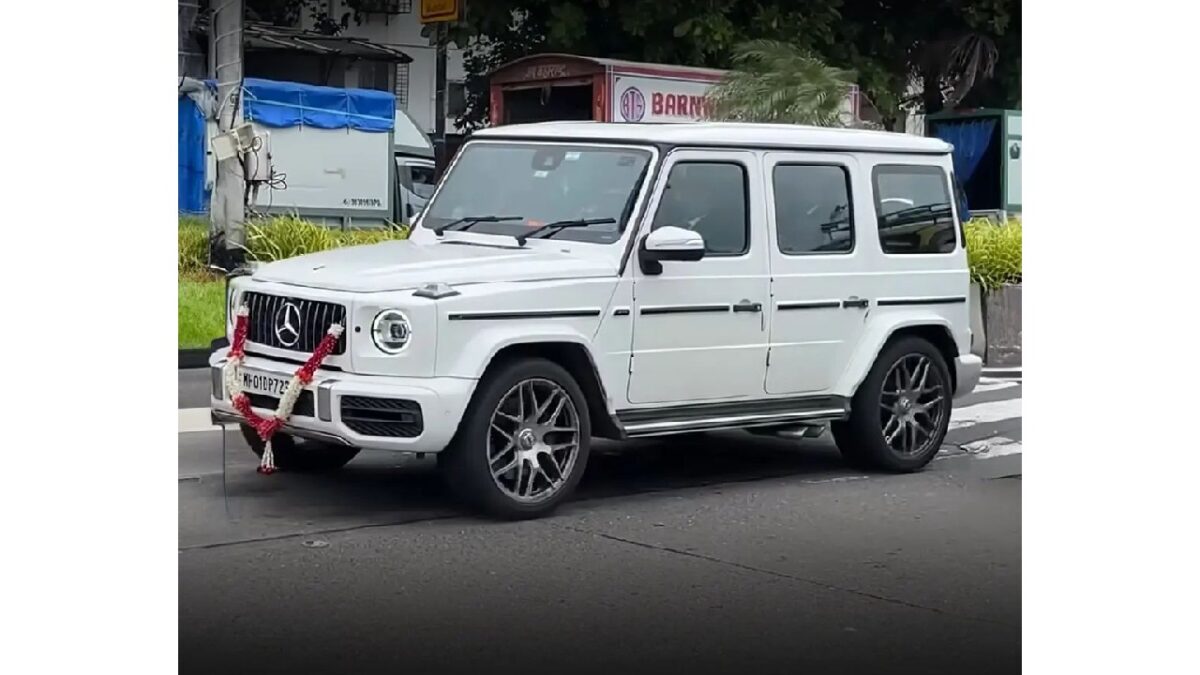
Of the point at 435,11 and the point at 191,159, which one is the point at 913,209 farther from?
the point at 191,159

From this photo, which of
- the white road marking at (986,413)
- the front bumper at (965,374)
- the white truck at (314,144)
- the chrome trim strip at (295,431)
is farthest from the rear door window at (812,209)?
the chrome trim strip at (295,431)

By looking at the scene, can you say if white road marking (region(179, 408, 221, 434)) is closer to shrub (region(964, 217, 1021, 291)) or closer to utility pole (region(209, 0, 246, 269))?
utility pole (region(209, 0, 246, 269))

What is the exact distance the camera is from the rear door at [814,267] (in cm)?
665

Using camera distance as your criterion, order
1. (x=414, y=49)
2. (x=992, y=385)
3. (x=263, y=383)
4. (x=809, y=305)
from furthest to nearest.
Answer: (x=992, y=385) < (x=809, y=305) < (x=414, y=49) < (x=263, y=383)

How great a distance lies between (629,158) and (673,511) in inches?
50.2

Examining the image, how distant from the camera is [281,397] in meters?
5.96

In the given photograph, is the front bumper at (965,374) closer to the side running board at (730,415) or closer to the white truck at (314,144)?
the side running board at (730,415)

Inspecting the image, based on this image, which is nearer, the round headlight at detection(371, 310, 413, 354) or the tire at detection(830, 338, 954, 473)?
the round headlight at detection(371, 310, 413, 354)

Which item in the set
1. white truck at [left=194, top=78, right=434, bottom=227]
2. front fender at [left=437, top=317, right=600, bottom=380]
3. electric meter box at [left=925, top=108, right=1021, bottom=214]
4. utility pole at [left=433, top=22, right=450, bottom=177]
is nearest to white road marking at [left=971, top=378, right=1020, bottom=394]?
electric meter box at [left=925, top=108, right=1021, bottom=214]

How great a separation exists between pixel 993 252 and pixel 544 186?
5.89 ft

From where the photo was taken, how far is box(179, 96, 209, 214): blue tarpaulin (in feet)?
18.8

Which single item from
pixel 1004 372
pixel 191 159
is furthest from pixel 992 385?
pixel 191 159

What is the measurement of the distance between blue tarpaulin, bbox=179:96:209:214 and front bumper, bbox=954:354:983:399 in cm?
304

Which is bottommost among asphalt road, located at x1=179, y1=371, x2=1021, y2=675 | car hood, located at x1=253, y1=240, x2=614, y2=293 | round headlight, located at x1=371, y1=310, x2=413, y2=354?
asphalt road, located at x1=179, y1=371, x2=1021, y2=675
